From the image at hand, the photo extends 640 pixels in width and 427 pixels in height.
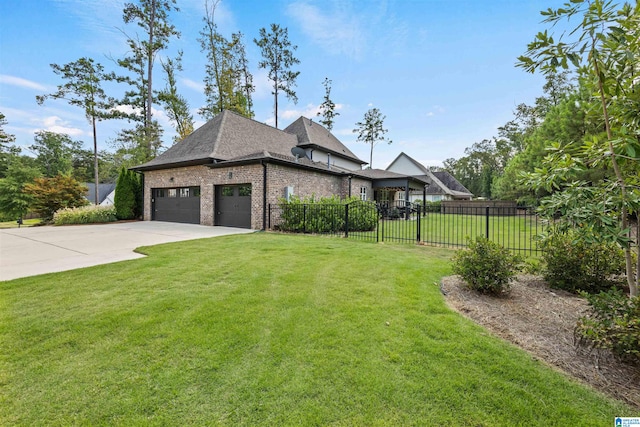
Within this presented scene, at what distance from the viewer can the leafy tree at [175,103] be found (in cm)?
2391

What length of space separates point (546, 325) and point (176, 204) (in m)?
17.2

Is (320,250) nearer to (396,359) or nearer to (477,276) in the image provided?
(477,276)

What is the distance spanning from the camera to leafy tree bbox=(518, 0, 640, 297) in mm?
2244

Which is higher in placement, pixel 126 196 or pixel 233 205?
pixel 126 196

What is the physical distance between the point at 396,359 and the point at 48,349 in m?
3.28

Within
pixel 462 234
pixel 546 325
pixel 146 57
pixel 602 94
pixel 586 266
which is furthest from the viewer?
pixel 146 57

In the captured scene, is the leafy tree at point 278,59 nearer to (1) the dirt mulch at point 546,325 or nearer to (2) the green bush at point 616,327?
(1) the dirt mulch at point 546,325

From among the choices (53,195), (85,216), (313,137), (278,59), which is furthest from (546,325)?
(278,59)

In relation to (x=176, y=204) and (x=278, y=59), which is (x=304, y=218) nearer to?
(x=176, y=204)

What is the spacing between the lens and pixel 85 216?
1617cm

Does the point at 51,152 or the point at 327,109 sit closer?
the point at 327,109

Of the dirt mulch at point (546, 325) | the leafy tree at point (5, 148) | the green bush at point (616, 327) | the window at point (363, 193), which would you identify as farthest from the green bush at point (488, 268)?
the leafy tree at point (5, 148)

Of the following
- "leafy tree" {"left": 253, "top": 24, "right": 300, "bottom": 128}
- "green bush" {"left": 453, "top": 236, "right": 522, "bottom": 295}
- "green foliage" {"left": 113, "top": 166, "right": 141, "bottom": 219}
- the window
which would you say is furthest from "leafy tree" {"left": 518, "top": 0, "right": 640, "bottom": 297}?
"leafy tree" {"left": 253, "top": 24, "right": 300, "bottom": 128}

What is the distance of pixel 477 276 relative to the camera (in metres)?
4.00
